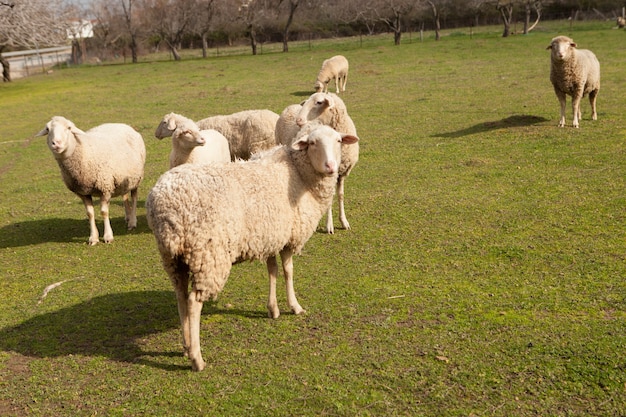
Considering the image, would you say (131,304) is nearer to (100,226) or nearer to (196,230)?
(196,230)

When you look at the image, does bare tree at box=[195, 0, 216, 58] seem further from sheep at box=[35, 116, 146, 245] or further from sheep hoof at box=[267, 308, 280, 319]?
sheep hoof at box=[267, 308, 280, 319]

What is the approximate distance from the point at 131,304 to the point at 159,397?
1873mm

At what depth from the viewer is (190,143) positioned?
7.66 meters

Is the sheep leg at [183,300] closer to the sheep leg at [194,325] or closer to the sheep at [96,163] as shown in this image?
the sheep leg at [194,325]

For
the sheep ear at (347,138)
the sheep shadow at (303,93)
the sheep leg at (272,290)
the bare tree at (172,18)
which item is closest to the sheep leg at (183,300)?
the sheep leg at (272,290)

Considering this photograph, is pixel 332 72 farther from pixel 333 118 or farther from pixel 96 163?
pixel 96 163

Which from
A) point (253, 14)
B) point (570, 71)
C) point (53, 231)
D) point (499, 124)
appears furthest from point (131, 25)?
point (53, 231)

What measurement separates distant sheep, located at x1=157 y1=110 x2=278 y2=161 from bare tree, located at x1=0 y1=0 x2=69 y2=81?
22.2 m

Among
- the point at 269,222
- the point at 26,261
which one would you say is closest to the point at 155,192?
the point at 269,222

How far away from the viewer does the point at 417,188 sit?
959 centimetres

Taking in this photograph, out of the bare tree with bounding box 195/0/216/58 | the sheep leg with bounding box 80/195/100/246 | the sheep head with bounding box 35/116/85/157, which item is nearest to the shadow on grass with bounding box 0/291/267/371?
the sheep leg with bounding box 80/195/100/246

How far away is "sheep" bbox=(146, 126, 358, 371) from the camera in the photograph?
4508 millimetres

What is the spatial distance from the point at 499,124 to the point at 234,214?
1047cm

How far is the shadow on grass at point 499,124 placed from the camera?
13398 millimetres
